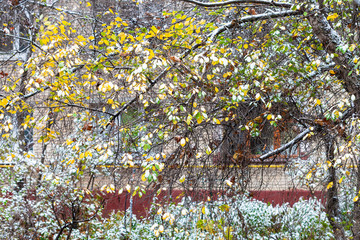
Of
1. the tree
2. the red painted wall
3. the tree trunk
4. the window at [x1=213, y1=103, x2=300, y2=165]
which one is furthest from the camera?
the red painted wall

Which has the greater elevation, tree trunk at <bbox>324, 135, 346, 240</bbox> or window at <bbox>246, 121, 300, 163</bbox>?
window at <bbox>246, 121, 300, 163</bbox>

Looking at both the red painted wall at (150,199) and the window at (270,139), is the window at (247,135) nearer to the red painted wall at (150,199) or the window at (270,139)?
the window at (270,139)

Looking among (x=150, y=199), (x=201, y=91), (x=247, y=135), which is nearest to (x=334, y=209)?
(x=247, y=135)

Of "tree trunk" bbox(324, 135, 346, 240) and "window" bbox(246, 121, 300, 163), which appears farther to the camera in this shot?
"tree trunk" bbox(324, 135, 346, 240)

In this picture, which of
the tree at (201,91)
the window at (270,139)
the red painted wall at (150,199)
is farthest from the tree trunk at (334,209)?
the window at (270,139)

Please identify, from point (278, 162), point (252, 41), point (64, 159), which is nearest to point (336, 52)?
point (252, 41)

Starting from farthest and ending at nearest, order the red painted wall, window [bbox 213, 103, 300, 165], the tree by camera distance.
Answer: the red painted wall, window [bbox 213, 103, 300, 165], the tree

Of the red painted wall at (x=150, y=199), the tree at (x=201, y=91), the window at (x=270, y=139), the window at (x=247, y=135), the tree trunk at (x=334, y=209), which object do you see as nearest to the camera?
the tree at (x=201, y=91)

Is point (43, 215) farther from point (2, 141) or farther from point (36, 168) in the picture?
point (2, 141)

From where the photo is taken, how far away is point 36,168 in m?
6.60

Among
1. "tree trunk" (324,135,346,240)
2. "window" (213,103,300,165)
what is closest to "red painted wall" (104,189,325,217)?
"tree trunk" (324,135,346,240)

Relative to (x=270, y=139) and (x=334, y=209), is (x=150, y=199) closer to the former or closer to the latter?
(x=270, y=139)

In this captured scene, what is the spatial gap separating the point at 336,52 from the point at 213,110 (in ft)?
5.55

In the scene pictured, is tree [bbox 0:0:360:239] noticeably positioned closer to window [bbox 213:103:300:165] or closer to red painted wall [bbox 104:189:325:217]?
window [bbox 213:103:300:165]
